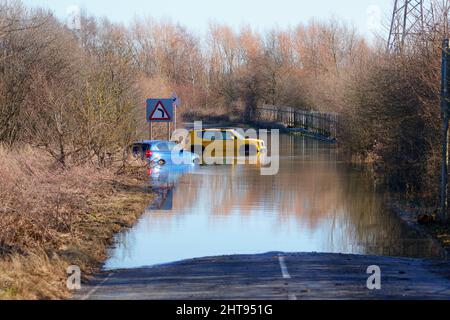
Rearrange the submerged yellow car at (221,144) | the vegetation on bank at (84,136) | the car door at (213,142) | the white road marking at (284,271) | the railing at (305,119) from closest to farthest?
1. the white road marking at (284,271)
2. the vegetation on bank at (84,136)
3. the submerged yellow car at (221,144)
4. the car door at (213,142)
5. the railing at (305,119)

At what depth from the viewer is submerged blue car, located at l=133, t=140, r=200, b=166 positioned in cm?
3109

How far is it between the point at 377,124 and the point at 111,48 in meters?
11.9

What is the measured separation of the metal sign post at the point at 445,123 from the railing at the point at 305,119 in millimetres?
33667

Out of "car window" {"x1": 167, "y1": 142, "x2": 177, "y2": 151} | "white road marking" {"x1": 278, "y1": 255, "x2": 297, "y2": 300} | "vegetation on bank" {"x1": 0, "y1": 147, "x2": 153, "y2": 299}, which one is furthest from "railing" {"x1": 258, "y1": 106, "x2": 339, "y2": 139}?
"white road marking" {"x1": 278, "y1": 255, "x2": 297, "y2": 300}

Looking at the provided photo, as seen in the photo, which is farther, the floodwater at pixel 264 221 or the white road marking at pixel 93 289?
the floodwater at pixel 264 221

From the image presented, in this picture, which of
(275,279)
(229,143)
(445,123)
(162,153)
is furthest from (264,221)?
(229,143)

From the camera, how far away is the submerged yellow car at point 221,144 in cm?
4366

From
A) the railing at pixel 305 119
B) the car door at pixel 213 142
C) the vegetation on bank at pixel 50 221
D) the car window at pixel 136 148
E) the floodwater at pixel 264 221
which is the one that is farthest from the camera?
the railing at pixel 305 119

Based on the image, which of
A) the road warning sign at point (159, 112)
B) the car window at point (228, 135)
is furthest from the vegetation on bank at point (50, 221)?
the car window at point (228, 135)

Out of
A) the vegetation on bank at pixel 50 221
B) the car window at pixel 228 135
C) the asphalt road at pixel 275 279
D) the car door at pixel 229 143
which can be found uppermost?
the car window at pixel 228 135

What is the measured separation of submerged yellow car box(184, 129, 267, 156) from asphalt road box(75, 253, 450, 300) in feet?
98.8

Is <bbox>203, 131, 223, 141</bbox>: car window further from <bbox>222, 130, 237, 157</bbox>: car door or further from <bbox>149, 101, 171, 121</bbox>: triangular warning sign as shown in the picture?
<bbox>149, 101, 171, 121</bbox>: triangular warning sign

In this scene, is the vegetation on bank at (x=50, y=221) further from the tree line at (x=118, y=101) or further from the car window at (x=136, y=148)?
the car window at (x=136, y=148)

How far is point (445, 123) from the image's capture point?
55.4 feet
